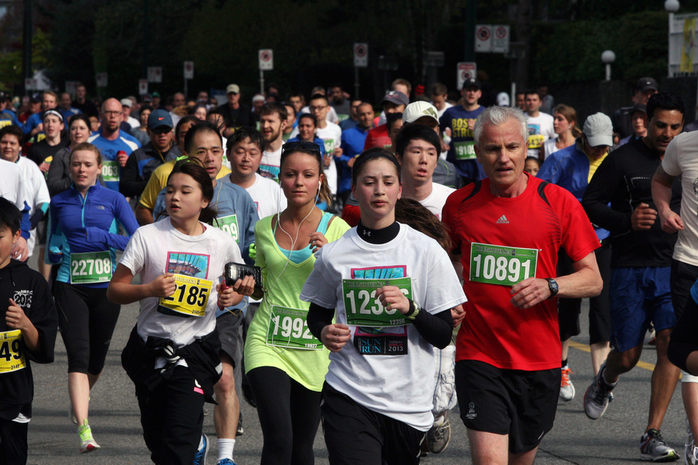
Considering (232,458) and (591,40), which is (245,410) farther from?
(591,40)

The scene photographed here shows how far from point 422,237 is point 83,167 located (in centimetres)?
351

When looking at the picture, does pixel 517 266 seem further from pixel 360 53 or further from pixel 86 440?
pixel 360 53

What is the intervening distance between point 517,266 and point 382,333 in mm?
726

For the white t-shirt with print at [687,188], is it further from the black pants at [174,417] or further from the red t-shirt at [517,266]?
the black pants at [174,417]

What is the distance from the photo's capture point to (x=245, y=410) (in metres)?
7.52

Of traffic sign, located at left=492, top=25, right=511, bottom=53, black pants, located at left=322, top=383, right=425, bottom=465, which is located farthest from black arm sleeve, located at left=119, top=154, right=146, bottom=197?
traffic sign, located at left=492, top=25, right=511, bottom=53

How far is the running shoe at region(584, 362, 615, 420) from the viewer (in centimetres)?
683

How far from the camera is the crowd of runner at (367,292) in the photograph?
13.4 ft

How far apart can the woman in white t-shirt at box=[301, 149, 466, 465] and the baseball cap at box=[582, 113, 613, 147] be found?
4454 mm

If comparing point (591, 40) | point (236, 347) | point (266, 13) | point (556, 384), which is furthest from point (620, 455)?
point (266, 13)

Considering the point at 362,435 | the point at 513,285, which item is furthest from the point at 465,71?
the point at 362,435

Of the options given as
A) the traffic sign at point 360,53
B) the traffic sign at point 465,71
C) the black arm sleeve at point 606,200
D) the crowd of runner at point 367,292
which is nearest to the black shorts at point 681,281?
the crowd of runner at point 367,292

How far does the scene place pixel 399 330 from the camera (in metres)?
4.05

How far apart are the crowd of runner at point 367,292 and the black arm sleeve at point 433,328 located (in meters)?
0.01
